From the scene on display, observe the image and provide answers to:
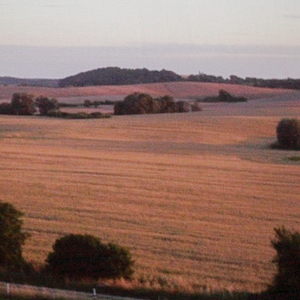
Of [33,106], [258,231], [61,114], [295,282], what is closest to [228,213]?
[258,231]

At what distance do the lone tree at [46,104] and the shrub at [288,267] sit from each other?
79.0m

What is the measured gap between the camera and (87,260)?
12.5 m

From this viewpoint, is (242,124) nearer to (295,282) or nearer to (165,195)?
(165,195)

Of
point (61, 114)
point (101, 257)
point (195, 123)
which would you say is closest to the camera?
point (101, 257)

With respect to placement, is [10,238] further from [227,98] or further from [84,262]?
[227,98]

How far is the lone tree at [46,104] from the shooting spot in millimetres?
89188

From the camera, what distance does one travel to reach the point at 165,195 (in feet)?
93.8

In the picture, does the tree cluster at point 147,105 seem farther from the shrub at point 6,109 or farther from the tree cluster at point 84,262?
the tree cluster at point 84,262

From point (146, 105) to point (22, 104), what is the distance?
15537mm

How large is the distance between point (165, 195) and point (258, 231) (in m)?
8.30

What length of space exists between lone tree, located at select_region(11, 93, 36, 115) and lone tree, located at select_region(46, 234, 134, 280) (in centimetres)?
7790

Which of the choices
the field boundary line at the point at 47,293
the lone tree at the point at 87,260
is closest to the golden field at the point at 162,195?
the lone tree at the point at 87,260

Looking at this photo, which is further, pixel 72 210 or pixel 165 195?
pixel 165 195

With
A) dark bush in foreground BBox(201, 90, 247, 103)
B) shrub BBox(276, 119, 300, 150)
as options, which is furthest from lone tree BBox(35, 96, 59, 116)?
shrub BBox(276, 119, 300, 150)
